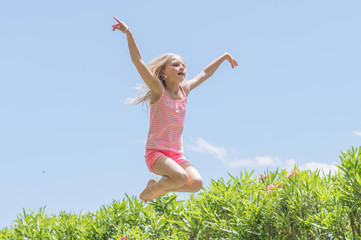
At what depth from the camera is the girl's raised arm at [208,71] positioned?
5.45 meters

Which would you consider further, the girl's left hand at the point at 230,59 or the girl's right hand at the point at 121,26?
the girl's left hand at the point at 230,59

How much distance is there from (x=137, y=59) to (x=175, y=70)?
62 cm

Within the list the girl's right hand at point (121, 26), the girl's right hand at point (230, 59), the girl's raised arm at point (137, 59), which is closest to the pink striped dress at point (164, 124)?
the girl's raised arm at point (137, 59)

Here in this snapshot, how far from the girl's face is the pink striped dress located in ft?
0.95

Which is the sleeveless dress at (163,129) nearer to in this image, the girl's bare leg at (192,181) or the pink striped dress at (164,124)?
the pink striped dress at (164,124)

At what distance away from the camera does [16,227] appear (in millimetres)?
6582

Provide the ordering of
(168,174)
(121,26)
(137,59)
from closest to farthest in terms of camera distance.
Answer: (121,26) → (137,59) → (168,174)

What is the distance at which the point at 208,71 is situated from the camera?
18.6ft

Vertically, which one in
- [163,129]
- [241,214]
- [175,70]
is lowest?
[241,214]

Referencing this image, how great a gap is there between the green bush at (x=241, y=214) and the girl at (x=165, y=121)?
23.6 inches

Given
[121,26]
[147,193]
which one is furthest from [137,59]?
[147,193]

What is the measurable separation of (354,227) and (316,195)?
0.47 meters

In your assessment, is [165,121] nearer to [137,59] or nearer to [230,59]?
[137,59]

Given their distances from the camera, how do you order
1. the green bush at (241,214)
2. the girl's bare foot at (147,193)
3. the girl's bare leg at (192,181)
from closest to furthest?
the green bush at (241,214) < the girl's bare leg at (192,181) < the girl's bare foot at (147,193)
